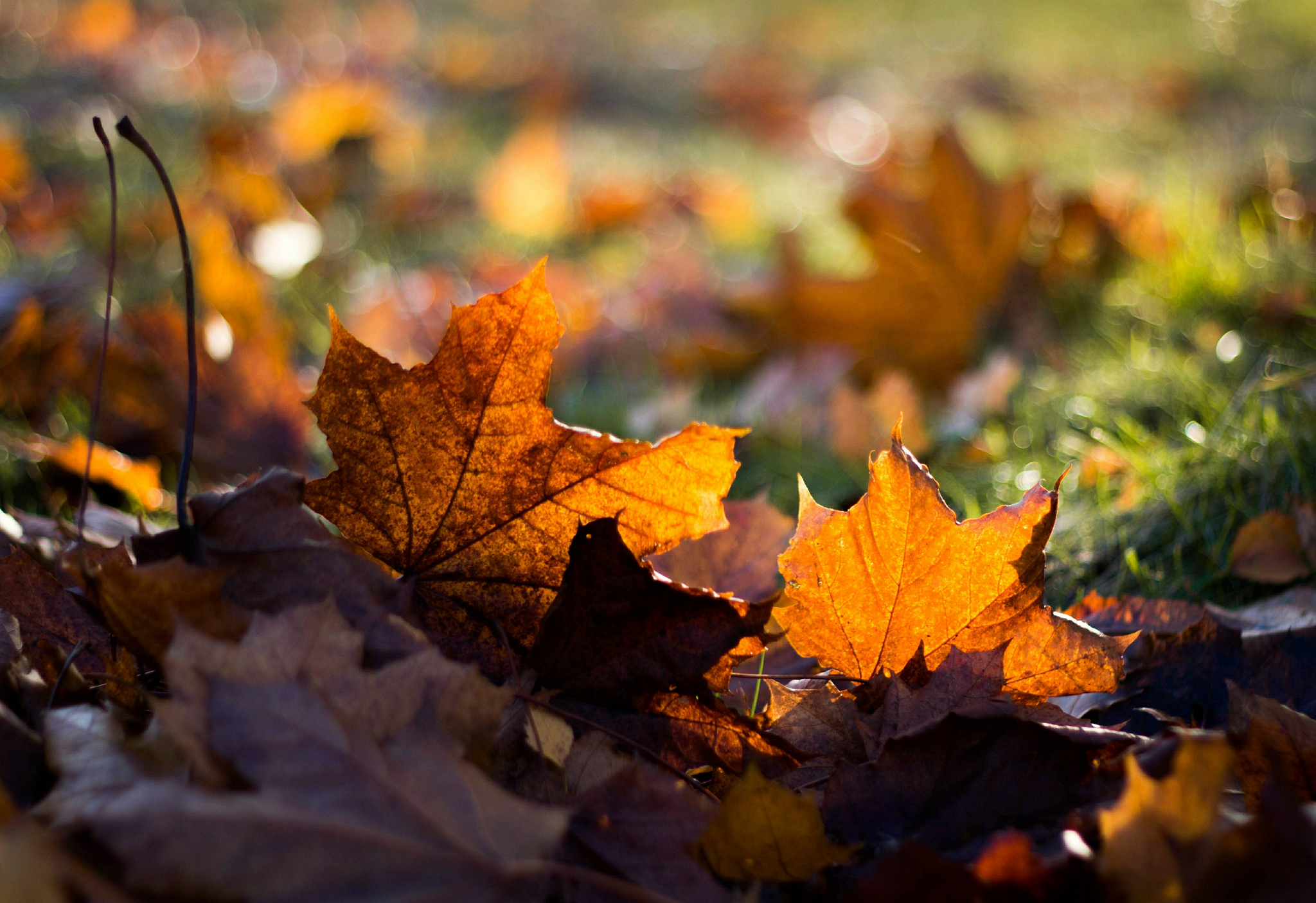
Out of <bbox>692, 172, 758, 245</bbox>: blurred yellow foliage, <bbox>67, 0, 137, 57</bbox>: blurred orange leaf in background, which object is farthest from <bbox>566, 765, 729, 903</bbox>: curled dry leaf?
<bbox>67, 0, 137, 57</bbox>: blurred orange leaf in background

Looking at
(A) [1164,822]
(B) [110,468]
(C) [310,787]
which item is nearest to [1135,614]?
(A) [1164,822]

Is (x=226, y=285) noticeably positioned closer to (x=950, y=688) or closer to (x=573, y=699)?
(x=573, y=699)

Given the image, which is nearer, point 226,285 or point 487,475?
point 487,475

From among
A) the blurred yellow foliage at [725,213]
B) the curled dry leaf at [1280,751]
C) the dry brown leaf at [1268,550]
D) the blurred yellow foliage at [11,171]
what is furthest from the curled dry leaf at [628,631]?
the blurred yellow foliage at [725,213]

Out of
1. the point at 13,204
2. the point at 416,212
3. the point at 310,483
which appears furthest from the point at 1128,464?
the point at 13,204

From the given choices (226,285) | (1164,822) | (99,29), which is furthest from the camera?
(99,29)

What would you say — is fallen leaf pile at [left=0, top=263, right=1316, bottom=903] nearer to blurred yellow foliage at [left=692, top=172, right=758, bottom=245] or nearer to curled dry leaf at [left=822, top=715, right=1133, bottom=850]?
curled dry leaf at [left=822, top=715, right=1133, bottom=850]

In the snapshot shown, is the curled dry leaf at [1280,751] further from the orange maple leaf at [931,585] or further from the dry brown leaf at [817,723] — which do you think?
the dry brown leaf at [817,723]
